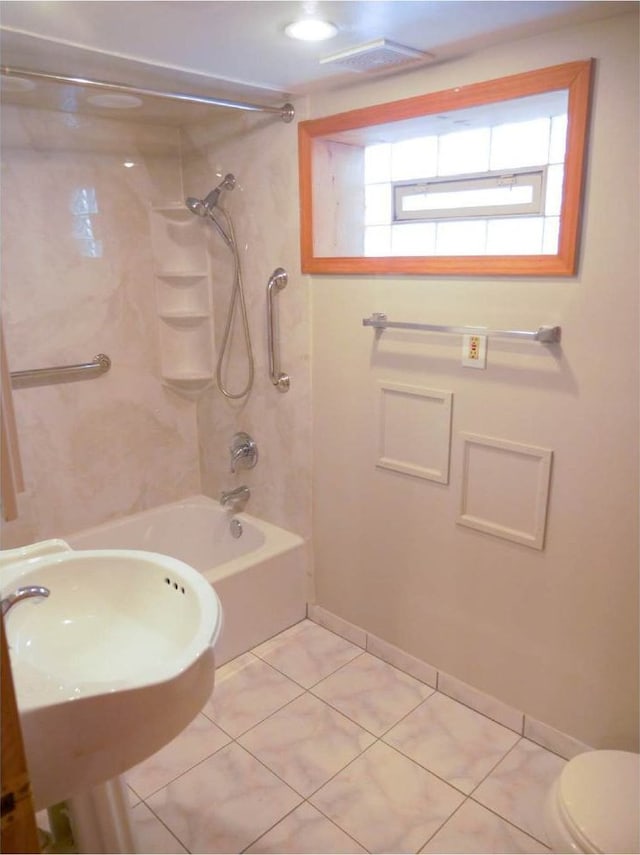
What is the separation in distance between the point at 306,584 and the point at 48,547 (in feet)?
4.72

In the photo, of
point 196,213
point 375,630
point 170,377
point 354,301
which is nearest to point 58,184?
point 196,213

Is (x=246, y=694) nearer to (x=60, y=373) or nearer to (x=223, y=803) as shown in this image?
(x=223, y=803)

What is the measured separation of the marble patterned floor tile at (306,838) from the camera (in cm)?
163

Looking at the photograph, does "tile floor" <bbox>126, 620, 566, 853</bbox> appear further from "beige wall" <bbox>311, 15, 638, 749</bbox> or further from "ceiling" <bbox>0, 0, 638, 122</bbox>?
"ceiling" <bbox>0, 0, 638, 122</bbox>

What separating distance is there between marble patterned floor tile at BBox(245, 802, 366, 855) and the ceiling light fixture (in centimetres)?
213

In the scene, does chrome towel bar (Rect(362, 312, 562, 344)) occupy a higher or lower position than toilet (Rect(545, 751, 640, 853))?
higher

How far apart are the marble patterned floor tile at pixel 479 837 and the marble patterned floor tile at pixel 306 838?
0.73ft

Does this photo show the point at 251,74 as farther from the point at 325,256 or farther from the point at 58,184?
the point at 58,184

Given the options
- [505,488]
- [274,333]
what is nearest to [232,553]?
[274,333]

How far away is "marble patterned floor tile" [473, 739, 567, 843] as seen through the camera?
67.7 inches

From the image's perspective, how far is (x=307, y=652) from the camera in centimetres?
248

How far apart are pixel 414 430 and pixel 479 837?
4.02 feet

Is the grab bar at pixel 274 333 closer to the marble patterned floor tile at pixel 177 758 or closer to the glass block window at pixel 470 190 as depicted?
the glass block window at pixel 470 190

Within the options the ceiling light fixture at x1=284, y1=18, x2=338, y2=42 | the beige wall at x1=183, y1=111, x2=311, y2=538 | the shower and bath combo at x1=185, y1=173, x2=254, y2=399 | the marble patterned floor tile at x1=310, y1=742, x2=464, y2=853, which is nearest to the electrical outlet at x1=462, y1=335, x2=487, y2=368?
the beige wall at x1=183, y1=111, x2=311, y2=538
